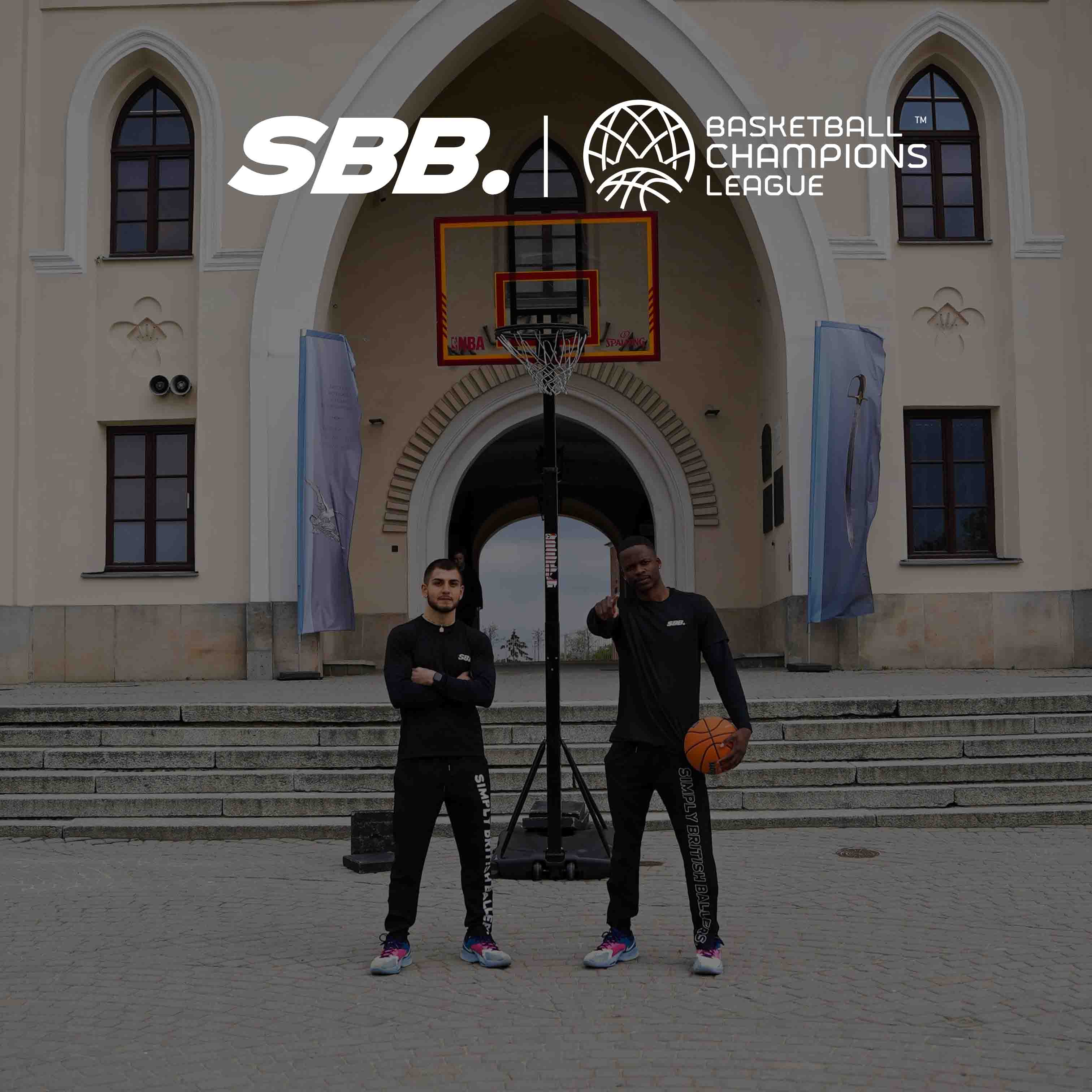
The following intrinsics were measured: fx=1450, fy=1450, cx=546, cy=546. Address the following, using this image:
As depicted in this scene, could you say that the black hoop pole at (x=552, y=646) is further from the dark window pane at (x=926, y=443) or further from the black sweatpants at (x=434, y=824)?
the dark window pane at (x=926, y=443)

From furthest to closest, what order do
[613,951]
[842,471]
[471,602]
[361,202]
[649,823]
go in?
[471,602], [361,202], [842,471], [649,823], [613,951]

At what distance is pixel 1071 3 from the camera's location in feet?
57.3

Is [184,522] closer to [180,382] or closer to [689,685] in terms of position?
[180,382]

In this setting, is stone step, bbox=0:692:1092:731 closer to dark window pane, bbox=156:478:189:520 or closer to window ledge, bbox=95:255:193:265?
dark window pane, bbox=156:478:189:520

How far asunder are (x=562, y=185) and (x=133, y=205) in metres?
5.64

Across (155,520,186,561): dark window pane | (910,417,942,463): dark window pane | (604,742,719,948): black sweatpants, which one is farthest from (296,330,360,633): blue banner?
(604,742,719,948): black sweatpants

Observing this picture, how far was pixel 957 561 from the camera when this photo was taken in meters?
16.9

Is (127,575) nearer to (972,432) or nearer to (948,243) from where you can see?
(972,432)

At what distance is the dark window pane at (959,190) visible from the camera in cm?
1766

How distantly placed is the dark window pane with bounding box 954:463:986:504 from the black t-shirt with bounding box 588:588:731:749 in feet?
38.8

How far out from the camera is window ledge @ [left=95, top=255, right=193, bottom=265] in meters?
17.5

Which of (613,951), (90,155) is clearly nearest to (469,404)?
(90,155)

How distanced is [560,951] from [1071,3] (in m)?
15.2

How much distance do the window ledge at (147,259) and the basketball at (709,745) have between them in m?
13.1
